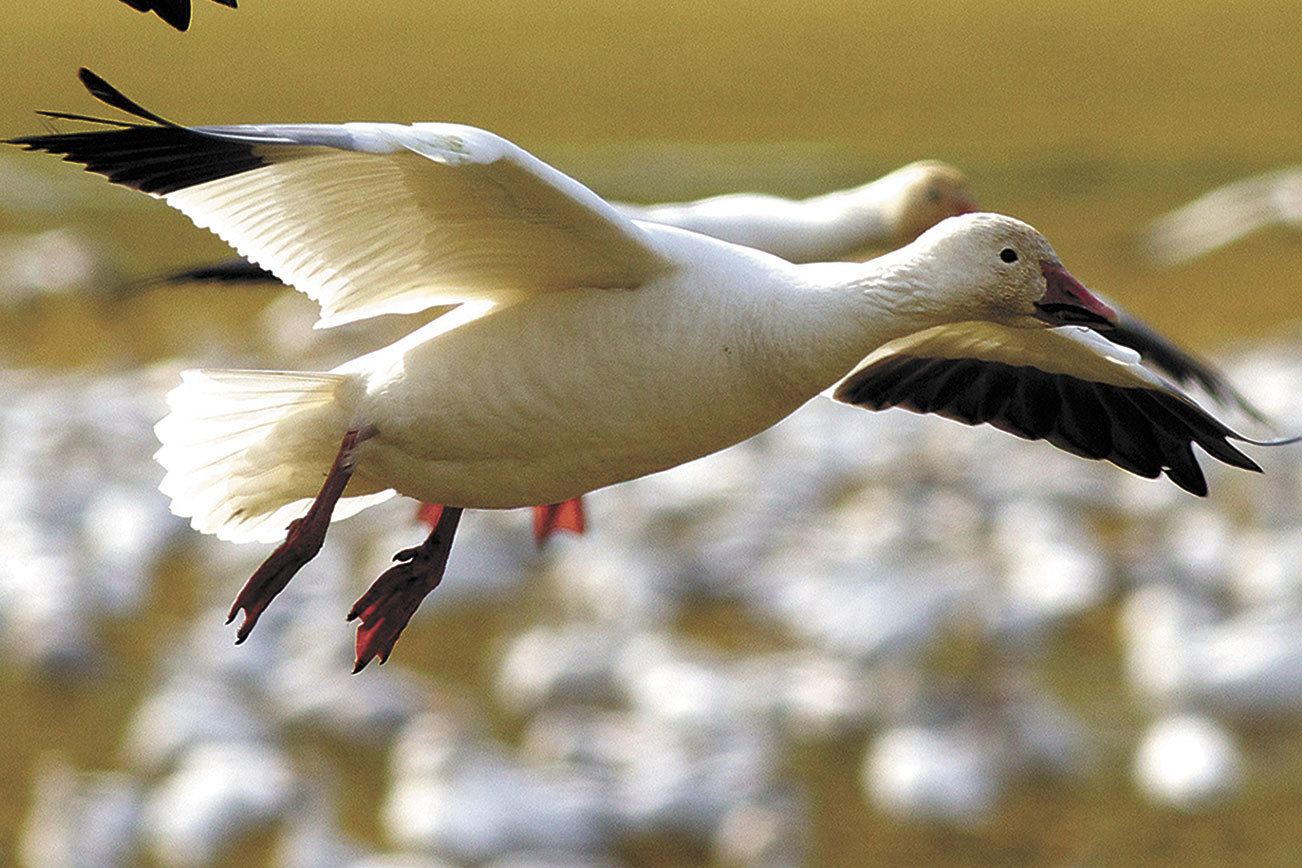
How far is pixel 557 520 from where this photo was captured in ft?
14.9

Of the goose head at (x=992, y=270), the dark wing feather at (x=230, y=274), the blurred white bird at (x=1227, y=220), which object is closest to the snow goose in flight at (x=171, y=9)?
the goose head at (x=992, y=270)

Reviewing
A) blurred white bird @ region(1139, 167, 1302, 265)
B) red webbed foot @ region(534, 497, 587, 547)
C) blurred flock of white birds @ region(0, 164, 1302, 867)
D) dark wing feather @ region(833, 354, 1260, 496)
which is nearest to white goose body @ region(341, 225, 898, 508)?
dark wing feather @ region(833, 354, 1260, 496)

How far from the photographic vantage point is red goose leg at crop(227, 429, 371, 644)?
2791mm

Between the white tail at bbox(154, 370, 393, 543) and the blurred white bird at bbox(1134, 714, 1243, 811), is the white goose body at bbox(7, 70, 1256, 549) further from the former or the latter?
the blurred white bird at bbox(1134, 714, 1243, 811)

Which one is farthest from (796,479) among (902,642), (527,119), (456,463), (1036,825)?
(527,119)

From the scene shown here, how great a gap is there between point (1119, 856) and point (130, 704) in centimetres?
420

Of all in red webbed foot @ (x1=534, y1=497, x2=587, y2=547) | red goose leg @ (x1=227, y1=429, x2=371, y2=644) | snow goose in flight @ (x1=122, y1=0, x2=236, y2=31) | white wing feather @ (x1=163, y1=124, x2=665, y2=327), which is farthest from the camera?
red webbed foot @ (x1=534, y1=497, x2=587, y2=547)

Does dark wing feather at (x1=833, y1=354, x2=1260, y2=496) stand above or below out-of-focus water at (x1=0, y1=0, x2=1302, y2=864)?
above

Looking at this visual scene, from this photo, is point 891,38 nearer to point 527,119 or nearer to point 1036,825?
point 527,119

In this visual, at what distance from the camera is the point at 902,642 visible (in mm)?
9391

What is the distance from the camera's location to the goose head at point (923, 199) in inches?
192

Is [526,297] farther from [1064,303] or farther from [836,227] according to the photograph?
[836,227]

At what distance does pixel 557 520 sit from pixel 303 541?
1.71 m

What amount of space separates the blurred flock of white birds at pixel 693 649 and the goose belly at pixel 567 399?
511cm
